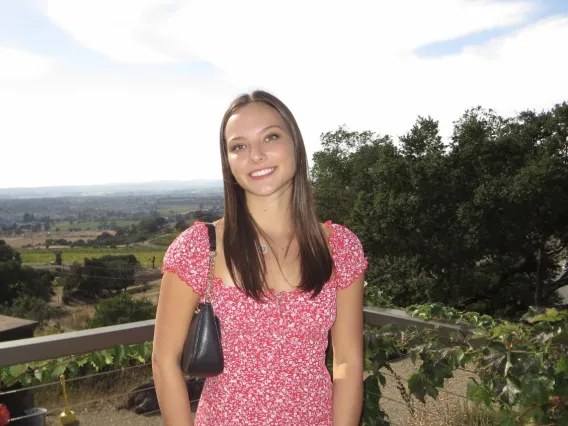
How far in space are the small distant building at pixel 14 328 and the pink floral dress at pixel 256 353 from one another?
1.65m

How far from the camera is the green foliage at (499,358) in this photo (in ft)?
5.55

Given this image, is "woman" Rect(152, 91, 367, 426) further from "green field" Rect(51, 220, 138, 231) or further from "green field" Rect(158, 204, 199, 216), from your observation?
"green field" Rect(51, 220, 138, 231)

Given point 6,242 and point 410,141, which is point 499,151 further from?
point 6,242

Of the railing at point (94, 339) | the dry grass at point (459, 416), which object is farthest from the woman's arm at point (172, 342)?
the dry grass at point (459, 416)

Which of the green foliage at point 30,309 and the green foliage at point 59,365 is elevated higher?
the green foliage at point 59,365

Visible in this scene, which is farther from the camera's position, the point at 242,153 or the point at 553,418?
the point at 553,418

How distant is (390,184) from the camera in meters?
24.4

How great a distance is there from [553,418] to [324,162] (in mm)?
28832

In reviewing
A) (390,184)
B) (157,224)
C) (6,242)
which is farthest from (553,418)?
(6,242)

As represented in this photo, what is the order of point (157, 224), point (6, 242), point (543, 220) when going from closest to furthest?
point (543, 220) → point (157, 224) → point (6, 242)

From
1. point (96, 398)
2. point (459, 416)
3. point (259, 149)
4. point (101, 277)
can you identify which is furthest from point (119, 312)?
point (101, 277)

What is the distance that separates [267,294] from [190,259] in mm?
201

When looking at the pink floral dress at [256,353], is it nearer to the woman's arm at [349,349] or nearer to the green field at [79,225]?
the woman's arm at [349,349]

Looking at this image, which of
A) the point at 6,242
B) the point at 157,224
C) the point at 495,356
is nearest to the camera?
the point at 495,356
